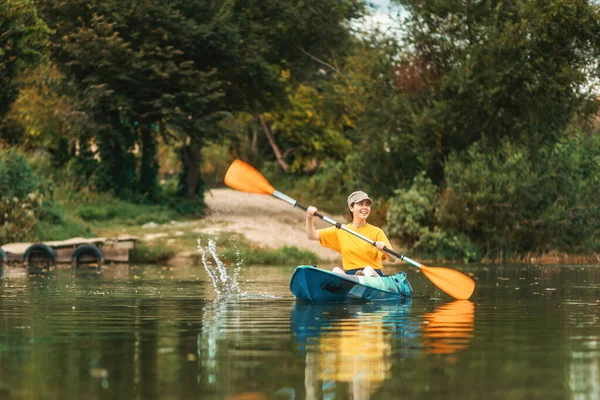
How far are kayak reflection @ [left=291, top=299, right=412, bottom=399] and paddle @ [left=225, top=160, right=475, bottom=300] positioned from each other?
2.67 feet

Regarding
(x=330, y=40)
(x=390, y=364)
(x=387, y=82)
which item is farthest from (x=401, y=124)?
(x=390, y=364)

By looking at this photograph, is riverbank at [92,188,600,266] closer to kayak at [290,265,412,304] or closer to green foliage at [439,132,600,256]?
green foliage at [439,132,600,256]

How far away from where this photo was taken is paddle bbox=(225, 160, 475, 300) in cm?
1548

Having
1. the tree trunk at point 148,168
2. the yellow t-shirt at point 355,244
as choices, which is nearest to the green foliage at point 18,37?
the tree trunk at point 148,168

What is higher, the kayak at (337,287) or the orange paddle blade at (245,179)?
the orange paddle blade at (245,179)

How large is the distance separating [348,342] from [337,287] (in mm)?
4331

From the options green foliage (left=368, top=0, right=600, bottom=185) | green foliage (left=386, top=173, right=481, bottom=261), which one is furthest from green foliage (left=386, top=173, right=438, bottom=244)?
green foliage (left=368, top=0, right=600, bottom=185)

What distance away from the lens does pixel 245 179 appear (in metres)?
16.9

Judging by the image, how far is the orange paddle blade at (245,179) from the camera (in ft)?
55.0

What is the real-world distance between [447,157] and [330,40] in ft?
42.0

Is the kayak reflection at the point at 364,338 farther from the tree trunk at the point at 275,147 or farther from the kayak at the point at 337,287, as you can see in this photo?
the tree trunk at the point at 275,147

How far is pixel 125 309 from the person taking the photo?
1385 centimetres

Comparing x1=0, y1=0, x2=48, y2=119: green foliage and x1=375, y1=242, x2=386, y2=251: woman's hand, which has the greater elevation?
x1=0, y1=0, x2=48, y2=119: green foliage

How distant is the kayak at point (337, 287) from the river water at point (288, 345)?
9.6 inches
